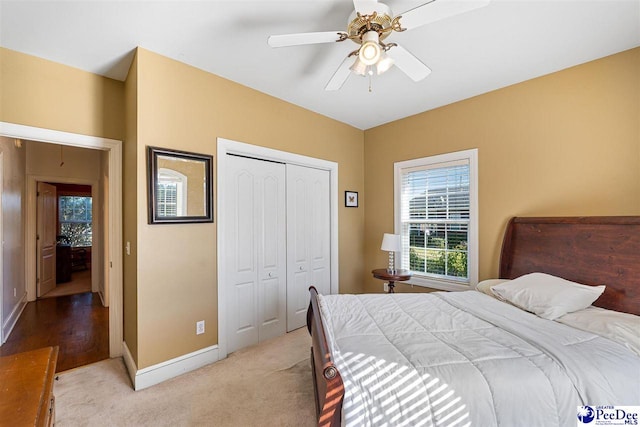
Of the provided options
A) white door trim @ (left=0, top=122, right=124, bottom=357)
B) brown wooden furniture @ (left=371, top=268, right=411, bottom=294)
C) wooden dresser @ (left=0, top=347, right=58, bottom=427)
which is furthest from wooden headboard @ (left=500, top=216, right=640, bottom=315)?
white door trim @ (left=0, top=122, right=124, bottom=357)

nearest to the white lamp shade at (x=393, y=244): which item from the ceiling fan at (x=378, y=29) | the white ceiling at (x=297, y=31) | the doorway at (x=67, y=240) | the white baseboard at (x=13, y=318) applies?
the white ceiling at (x=297, y=31)

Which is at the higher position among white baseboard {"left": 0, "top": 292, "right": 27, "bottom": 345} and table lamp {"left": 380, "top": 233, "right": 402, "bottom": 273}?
table lamp {"left": 380, "top": 233, "right": 402, "bottom": 273}

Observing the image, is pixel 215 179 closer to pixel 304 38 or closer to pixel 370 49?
pixel 304 38

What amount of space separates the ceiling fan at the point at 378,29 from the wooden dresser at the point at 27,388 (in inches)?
72.8

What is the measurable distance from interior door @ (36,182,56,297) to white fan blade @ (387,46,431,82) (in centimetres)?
564

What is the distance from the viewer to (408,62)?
1.76 meters

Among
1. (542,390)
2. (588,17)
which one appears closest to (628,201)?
(588,17)

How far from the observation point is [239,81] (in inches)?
105

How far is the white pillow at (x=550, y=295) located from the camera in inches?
71.8

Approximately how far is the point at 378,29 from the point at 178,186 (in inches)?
75.2

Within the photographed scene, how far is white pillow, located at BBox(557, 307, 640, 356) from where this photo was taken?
147 centimetres

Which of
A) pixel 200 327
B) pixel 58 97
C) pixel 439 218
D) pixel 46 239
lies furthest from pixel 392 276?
pixel 46 239

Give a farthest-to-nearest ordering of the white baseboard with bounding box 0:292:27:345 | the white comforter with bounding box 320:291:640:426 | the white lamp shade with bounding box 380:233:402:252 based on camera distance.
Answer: the white lamp shade with bounding box 380:233:402:252, the white baseboard with bounding box 0:292:27:345, the white comforter with bounding box 320:291:640:426

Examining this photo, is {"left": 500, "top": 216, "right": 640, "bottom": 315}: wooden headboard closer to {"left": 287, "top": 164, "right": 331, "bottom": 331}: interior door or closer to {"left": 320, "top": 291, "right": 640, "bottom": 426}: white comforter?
{"left": 320, "top": 291, "right": 640, "bottom": 426}: white comforter
